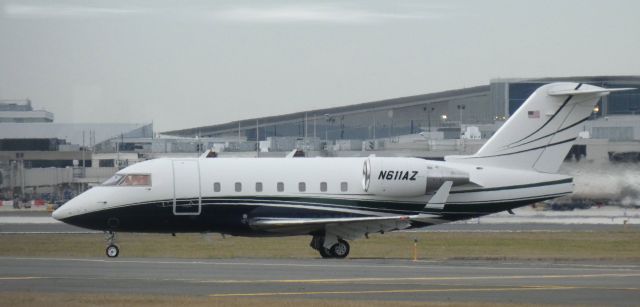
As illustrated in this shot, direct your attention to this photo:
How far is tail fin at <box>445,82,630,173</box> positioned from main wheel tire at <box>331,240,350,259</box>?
17.0 feet

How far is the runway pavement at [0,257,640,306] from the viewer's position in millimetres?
27656

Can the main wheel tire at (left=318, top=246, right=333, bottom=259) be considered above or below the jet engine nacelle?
below

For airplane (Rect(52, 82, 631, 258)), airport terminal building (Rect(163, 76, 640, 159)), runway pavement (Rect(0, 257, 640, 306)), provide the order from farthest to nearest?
airport terminal building (Rect(163, 76, 640, 159)) < airplane (Rect(52, 82, 631, 258)) < runway pavement (Rect(0, 257, 640, 306))

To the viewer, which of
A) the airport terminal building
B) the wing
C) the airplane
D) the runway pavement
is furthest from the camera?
the airport terminal building

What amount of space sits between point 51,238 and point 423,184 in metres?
21.6


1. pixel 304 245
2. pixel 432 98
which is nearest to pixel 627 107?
pixel 432 98

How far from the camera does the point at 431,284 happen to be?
30062 millimetres

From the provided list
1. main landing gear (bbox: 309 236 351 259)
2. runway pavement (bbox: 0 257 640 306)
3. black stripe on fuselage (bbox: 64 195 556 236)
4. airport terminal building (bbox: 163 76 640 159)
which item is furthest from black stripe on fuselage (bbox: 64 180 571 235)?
airport terminal building (bbox: 163 76 640 159)

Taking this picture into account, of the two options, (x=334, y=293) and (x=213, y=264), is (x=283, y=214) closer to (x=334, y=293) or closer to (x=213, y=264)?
(x=213, y=264)

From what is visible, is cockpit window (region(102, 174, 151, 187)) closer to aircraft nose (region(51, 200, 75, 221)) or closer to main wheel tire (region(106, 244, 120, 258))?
aircraft nose (region(51, 200, 75, 221))

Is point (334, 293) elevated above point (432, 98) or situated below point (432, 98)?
below

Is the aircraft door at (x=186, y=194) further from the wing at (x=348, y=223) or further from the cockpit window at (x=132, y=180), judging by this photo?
the wing at (x=348, y=223)

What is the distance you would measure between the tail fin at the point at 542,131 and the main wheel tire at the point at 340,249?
17.0 ft

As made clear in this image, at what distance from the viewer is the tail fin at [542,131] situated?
143 feet
